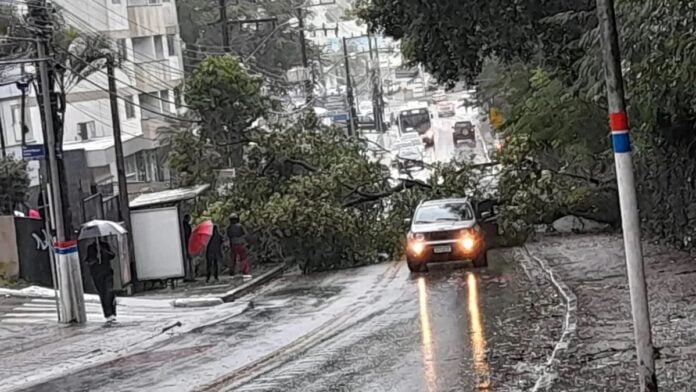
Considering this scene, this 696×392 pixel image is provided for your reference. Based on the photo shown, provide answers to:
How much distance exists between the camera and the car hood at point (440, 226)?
28.0 metres

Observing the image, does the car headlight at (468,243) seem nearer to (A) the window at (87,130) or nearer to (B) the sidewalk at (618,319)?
(B) the sidewalk at (618,319)

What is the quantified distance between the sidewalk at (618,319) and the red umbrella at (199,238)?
31.7ft

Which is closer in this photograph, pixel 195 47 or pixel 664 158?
pixel 664 158

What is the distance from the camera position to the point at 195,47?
6366cm

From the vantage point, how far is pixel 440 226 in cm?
2825

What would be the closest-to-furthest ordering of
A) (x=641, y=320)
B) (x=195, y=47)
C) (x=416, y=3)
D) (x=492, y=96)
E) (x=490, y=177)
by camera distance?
(x=641, y=320), (x=416, y=3), (x=490, y=177), (x=492, y=96), (x=195, y=47)

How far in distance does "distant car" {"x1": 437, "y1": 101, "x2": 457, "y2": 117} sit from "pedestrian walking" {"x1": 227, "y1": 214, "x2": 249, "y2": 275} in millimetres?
69004

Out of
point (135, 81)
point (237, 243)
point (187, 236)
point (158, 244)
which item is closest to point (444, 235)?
point (237, 243)

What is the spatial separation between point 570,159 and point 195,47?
3437cm

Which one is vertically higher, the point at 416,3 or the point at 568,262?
the point at 416,3

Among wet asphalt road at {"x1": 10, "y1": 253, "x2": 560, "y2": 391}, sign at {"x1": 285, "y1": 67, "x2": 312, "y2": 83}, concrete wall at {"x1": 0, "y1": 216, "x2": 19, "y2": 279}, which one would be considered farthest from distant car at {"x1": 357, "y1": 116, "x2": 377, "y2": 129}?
wet asphalt road at {"x1": 10, "y1": 253, "x2": 560, "y2": 391}

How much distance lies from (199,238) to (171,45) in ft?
90.0

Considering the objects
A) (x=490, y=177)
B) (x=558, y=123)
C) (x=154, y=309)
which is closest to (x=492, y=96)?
(x=490, y=177)

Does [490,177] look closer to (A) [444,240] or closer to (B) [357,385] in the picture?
(A) [444,240]
